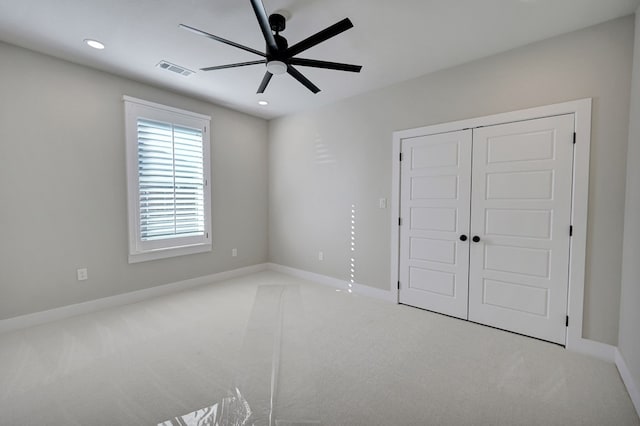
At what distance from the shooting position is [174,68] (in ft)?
10.2

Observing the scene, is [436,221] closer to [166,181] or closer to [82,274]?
[166,181]

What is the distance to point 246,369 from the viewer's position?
2.12 m

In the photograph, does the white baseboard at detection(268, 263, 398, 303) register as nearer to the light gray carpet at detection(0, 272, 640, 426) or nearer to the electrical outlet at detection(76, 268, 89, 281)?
the light gray carpet at detection(0, 272, 640, 426)

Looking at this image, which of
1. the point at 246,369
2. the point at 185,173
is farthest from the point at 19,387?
the point at 185,173

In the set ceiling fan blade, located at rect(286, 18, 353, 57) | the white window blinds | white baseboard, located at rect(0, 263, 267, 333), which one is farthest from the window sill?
ceiling fan blade, located at rect(286, 18, 353, 57)

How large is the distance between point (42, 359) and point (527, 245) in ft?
14.4

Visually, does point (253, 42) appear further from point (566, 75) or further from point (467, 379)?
point (467, 379)

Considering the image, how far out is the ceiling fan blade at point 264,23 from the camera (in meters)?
1.59

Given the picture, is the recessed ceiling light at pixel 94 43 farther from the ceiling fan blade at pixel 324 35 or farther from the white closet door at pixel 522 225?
the white closet door at pixel 522 225

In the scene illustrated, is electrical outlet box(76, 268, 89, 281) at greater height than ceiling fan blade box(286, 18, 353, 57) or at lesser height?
lesser

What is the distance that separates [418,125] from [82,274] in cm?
430

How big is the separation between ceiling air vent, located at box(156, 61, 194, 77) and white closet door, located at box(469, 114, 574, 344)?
11.0 feet

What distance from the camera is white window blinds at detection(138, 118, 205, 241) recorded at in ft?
11.6

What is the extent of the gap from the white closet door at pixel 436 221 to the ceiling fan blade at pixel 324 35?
6.01 ft
